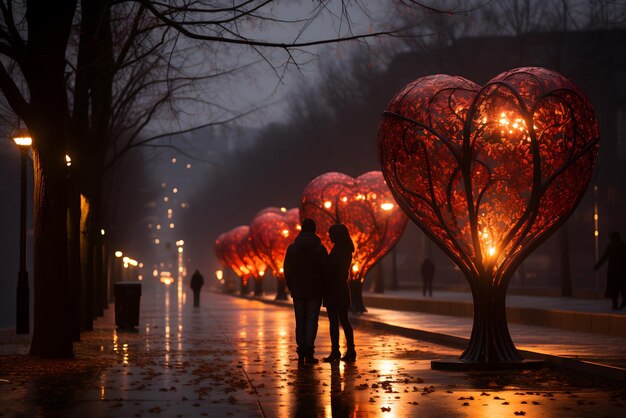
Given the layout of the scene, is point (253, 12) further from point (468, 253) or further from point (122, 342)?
point (122, 342)

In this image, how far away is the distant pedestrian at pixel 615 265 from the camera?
91.2ft

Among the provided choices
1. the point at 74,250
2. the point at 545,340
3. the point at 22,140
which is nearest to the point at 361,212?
the point at 22,140

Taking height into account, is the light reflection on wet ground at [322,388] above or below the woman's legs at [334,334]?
below

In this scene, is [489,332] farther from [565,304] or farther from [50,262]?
[565,304]

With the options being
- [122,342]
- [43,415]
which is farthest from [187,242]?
[43,415]

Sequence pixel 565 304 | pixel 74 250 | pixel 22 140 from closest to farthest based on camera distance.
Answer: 1. pixel 74 250
2. pixel 22 140
3. pixel 565 304

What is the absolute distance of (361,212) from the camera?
127ft

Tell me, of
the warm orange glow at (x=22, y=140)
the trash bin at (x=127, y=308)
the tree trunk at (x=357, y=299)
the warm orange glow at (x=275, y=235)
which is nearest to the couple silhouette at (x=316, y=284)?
the warm orange glow at (x=22, y=140)

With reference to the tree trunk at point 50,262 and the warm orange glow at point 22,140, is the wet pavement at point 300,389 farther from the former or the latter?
the warm orange glow at point 22,140

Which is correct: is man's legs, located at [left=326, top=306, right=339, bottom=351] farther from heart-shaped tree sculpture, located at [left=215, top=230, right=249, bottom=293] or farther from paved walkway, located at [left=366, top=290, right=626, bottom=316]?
heart-shaped tree sculpture, located at [left=215, top=230, right=249, bottom=293]

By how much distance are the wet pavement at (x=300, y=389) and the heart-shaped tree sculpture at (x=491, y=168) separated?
1610 mm

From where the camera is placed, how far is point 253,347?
69.2 ft

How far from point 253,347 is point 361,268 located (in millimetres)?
16775

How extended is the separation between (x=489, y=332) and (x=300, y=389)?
12.9 ft
